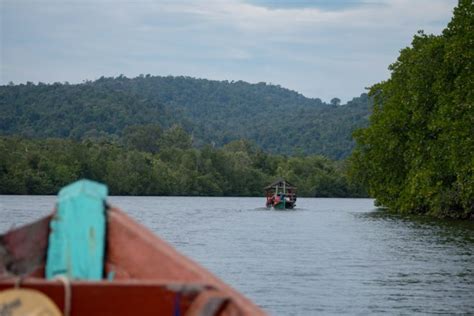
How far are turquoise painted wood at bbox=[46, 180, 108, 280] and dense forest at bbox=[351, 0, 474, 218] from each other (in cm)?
4226

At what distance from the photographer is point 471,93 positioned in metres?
48.6

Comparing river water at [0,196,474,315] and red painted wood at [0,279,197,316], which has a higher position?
red painted wood at [0,279,197,316]

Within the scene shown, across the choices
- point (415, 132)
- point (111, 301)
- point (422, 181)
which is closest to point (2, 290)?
point (111, 301)

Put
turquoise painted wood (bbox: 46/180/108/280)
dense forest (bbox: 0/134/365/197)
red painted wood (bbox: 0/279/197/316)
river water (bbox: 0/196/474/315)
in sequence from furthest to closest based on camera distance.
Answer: dense forest (bbox: 0/134/365/197)
river water (bbox: 0/196/474/315)
turquoise painted wood (bbox: 46/180/108/280)
red painted wood (bbox: 0/279/197/316)

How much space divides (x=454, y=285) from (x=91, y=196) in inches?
804

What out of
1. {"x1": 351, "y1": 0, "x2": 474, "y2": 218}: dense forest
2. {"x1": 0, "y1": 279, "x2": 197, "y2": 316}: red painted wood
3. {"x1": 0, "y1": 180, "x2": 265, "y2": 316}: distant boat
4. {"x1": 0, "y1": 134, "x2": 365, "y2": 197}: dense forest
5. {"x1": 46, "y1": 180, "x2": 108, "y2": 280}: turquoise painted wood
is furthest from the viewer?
{"x1": 0, "y1": 134, "x2": 365, "y2": 197}: dense forest

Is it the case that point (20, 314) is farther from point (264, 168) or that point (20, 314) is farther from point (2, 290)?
point (264, 168)

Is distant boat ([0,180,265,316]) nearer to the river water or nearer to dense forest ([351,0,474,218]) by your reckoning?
the river water

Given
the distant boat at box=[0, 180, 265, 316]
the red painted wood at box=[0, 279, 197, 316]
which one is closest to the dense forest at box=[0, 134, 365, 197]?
the distant boat at box=[0, 180, 265, 316]

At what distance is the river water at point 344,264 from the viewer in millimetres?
21859

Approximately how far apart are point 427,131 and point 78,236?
58829mm

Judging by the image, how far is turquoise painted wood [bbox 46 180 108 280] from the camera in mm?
6180

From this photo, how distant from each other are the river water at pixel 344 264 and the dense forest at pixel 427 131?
3210mm

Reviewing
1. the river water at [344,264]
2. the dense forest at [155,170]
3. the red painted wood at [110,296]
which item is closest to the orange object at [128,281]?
the red painted wood at [110,296]
